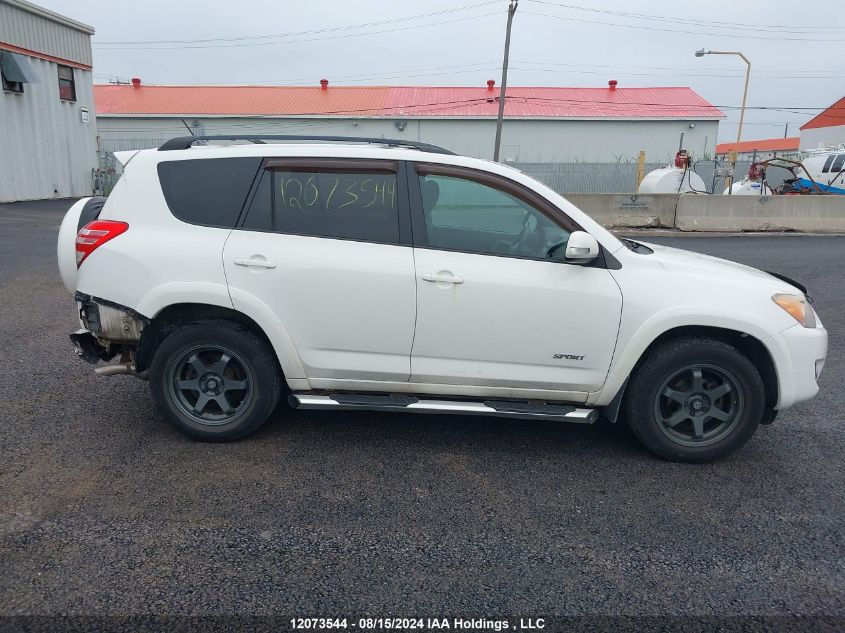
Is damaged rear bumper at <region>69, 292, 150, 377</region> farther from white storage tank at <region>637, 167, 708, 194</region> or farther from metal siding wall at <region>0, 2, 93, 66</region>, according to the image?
white storage tank at <region>637, 167, 708, 194</region>

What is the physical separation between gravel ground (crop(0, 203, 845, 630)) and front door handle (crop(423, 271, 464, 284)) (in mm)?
1087

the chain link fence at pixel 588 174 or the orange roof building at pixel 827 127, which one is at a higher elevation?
the orange roof building at pixel 827 127

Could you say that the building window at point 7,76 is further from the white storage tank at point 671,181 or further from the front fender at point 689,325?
the front fender at point 689,325

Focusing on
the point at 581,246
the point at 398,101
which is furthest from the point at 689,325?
the point at 398,101

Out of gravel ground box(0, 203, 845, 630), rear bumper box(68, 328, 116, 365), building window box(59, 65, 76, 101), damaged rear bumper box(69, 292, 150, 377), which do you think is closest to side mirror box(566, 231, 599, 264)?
gravel ground box(0, 203, 845, 630)

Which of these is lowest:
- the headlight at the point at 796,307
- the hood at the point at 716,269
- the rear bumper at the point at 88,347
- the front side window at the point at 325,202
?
the rear bumper at the point at 88,347

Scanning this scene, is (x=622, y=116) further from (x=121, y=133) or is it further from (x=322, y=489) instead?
(x=322, y=489)

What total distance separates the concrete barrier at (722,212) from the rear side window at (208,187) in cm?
1388

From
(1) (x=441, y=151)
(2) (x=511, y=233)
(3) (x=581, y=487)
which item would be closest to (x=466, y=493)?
(3) (x=581, y=487)

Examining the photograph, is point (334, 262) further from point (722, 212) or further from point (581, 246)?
point (722, 212)

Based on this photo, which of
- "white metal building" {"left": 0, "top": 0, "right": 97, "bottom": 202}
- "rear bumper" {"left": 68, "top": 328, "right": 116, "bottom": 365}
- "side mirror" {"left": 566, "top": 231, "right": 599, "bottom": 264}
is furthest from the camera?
"white metal building" {"left": 0, "top": 0, "right": 97, "bottom": 202}

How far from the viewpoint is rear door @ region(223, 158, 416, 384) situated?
159 inches

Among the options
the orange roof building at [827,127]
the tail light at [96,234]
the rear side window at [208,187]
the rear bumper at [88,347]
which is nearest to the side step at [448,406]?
the rear side window at [208,187]

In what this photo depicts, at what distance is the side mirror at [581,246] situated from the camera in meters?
3.88
